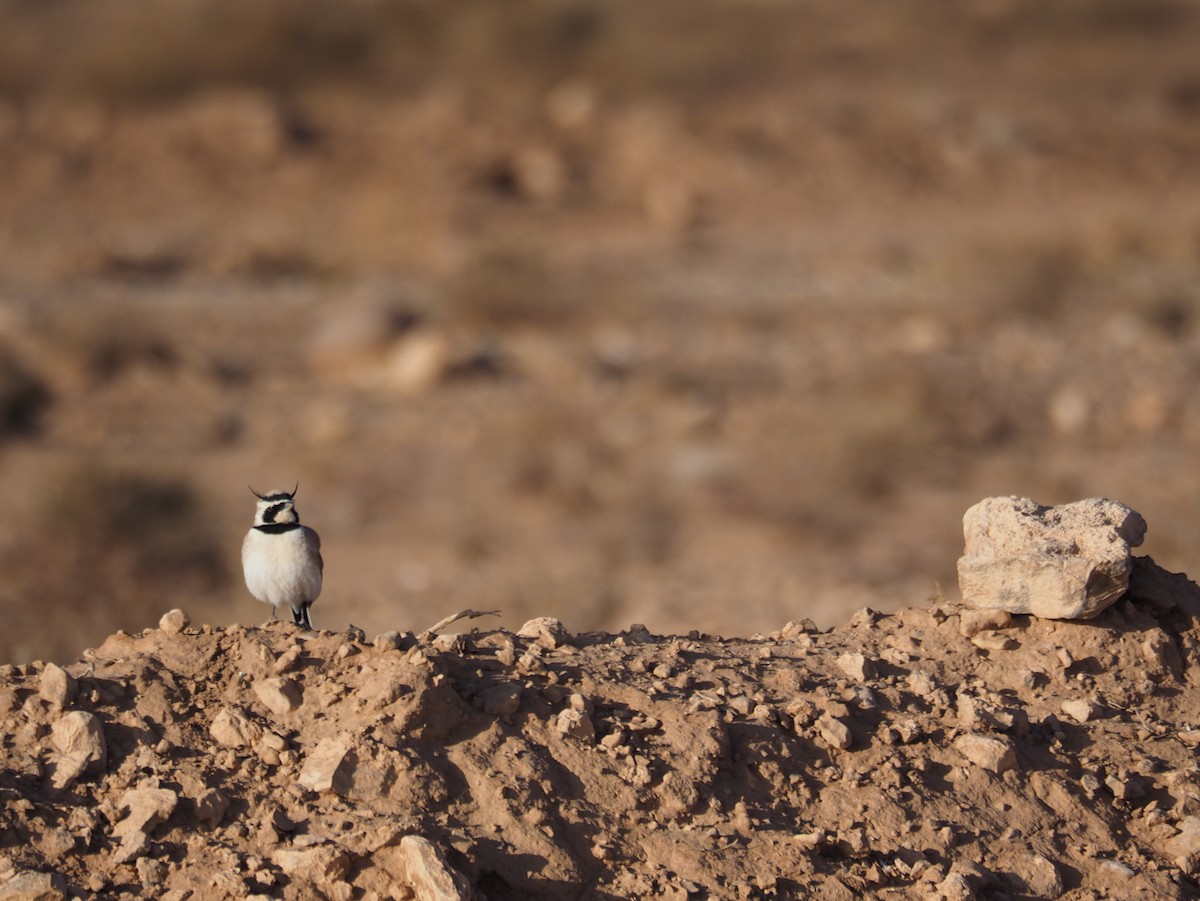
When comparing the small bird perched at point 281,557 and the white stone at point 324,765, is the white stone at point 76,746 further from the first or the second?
the small bird perched at point 281,557

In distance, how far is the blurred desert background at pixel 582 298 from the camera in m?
11.0

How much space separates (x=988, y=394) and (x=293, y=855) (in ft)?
36.7

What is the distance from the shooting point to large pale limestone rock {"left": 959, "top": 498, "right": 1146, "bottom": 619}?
4473 millimetres

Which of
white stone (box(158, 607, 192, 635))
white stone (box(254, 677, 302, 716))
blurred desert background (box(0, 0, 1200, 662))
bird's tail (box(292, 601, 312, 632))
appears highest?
blurred desert background (box(0, 0, 1200, 662))

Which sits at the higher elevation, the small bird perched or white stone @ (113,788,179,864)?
the small bird perched

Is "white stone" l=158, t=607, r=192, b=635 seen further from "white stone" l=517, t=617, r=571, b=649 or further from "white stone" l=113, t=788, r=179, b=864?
"white stone" l=517, t=617, r=571, b=649

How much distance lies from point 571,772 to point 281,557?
1350 mm

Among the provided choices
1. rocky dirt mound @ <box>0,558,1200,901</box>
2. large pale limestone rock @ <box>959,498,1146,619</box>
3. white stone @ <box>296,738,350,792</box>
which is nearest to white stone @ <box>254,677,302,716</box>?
rocky dirt mound @ <box>0,558,1200,901</box>

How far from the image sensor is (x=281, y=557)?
471cm

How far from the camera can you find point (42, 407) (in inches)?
540

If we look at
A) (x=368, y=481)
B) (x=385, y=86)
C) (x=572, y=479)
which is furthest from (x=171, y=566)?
(x=385, y=86)

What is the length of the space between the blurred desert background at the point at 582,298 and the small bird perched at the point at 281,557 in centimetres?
318

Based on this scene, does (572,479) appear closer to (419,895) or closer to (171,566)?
(171,566)

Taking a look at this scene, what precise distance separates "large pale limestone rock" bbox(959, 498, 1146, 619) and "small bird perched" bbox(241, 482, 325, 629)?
2109 millimetres
